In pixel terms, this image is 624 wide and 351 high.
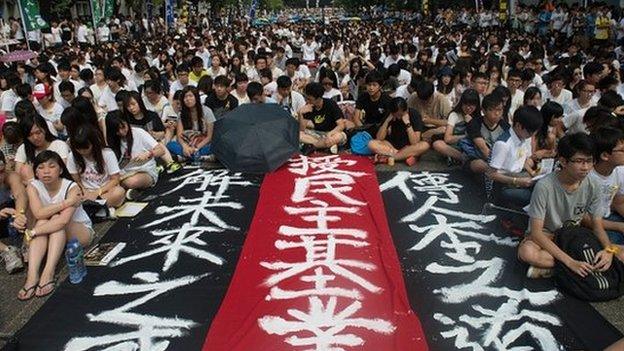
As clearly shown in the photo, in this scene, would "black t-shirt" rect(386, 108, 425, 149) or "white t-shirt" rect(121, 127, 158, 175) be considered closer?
"white t-shirt" rect(121, 127, 158, 175)

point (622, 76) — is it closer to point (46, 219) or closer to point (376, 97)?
point (376, 97)

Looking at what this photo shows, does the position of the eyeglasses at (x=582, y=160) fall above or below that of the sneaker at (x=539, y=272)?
above

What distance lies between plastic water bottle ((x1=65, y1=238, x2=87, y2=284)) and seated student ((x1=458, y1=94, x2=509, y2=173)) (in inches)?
162

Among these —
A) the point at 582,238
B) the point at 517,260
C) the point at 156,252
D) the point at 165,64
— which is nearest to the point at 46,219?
the point at 156,252

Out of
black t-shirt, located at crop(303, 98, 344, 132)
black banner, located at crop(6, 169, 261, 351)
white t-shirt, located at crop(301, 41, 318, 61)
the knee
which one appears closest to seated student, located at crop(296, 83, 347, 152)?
black t-shirt, located at crop(303, 98, 344, 132)

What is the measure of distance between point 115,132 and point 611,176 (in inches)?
190

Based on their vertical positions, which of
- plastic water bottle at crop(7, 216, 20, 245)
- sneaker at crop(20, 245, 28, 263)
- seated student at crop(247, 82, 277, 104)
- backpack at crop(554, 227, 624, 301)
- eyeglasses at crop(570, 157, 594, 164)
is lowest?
plastic water bottle at crop(7, 216, 20, 245)

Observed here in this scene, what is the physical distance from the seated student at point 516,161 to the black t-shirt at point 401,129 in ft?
5.48

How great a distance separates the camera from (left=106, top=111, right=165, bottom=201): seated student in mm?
5750

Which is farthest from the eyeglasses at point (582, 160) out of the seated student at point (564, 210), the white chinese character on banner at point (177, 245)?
the white chinese character on banner at point (177, 245)

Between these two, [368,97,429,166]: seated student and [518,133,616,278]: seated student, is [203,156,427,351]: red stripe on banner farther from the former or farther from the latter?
[518,133,616,278]: seated student

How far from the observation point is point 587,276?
12.3ft

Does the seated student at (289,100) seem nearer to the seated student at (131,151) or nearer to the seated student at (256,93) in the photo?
the seated student at (256,93)

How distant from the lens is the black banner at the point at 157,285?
3545 millimetres
